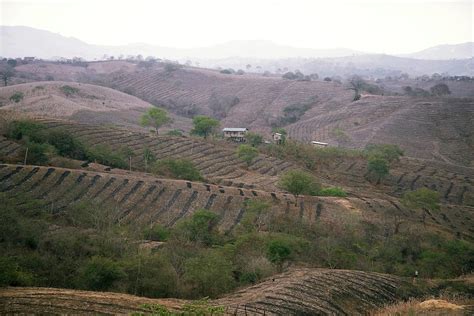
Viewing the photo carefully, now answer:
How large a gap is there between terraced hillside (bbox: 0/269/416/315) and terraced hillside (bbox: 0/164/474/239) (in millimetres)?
15045

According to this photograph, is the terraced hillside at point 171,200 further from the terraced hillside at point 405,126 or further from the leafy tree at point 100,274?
the terraced hillside at point 405,126

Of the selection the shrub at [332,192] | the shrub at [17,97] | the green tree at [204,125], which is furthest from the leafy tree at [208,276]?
the shrub at [17,97]

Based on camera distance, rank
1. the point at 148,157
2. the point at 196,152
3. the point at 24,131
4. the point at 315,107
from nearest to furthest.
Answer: the point at 24,131 < the point at 148,157 < the point at 196,152 < the point at 315,107

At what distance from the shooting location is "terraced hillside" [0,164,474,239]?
35344mm

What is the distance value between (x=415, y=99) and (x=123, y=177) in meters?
72.1

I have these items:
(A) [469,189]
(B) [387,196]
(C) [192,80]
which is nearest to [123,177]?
(B) [387,196]

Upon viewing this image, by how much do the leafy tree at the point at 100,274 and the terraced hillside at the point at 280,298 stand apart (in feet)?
7.16

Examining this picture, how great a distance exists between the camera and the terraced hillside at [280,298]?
1588cm

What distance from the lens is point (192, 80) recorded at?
433 feet

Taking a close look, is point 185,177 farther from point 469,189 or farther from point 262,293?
point 469,189

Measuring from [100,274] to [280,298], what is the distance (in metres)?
7.81

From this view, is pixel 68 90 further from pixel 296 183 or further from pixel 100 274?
pixel 100 274

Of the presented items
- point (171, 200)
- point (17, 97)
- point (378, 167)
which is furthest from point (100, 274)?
point (17, 97)

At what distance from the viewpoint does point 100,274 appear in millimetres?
19703
